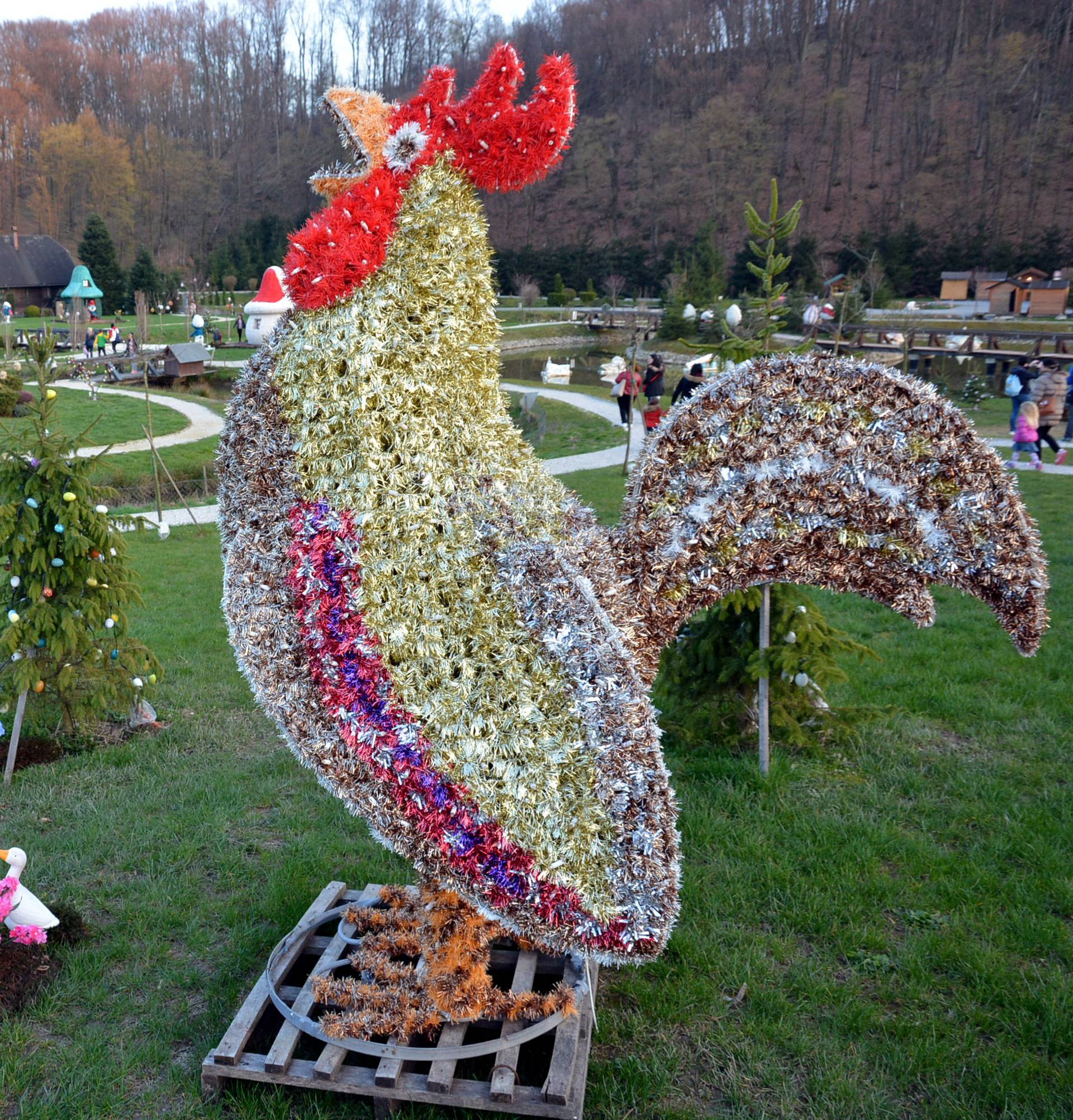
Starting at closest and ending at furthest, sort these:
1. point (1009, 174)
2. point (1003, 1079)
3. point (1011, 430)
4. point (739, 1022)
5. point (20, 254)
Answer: point (1003, 1079) → point (739, 1022) → point (1011, 430) → point (20, 254) → point (1009, 174)

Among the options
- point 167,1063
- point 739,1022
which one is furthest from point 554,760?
point 167,1063

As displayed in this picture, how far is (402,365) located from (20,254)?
4945 centimetres

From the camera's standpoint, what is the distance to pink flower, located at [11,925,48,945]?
11.7ft

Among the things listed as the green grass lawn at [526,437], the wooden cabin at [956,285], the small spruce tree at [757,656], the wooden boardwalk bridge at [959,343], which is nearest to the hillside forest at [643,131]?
the wooden cabin at [956,285]

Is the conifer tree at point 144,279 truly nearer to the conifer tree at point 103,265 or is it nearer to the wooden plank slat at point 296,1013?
the conifer tree at point 103,265

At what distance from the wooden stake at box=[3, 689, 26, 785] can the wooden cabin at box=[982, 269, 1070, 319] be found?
129ft

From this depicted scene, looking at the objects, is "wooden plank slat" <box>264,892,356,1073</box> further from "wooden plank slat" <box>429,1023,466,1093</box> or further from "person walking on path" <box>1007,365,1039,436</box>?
"person walking on path" <box>1007,365,1039,436</box>

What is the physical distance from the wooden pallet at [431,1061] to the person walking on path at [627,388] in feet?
38.9

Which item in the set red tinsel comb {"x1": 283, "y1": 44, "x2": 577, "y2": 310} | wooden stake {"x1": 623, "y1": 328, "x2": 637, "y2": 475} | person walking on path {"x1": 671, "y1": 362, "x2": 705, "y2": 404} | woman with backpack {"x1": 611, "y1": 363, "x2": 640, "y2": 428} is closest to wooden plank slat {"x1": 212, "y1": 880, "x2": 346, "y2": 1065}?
red tinsel comb {"x1": 283, "y1": 44, "x2": 577, "y2": 310}

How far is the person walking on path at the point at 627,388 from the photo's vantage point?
1541 cm

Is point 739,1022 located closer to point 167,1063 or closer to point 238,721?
point 167,1063

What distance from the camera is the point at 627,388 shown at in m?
16.4

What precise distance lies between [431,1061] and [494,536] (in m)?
1.81

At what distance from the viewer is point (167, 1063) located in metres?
3.26
